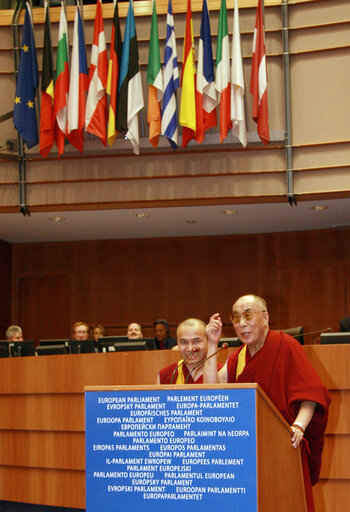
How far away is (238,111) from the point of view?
33.3 ft

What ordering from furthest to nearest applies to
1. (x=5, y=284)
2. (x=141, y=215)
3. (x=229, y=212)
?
(x=5, y=284) < (x=141, y=215) < (x=229, y=212)

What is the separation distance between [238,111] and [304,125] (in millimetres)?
964

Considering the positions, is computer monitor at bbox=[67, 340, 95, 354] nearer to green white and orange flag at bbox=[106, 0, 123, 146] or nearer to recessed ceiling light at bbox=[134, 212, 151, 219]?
green white and orange flag at bbox=[106, 0, 123, 146]

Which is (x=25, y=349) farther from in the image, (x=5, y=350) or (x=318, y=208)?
(x=318, y=208)

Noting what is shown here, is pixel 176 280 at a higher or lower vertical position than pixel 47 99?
lower

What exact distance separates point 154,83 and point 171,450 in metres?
7.19

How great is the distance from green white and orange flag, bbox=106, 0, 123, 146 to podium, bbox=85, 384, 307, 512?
6634 mm

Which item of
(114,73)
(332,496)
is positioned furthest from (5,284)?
(332,496)

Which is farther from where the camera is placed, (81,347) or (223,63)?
(223,63)

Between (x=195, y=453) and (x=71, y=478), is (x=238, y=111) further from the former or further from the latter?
(x=195, y=453)

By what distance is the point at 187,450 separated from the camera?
4066 mm

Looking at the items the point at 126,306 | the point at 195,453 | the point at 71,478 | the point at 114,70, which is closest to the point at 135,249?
the point at 126,306

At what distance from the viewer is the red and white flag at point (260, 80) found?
10.1m

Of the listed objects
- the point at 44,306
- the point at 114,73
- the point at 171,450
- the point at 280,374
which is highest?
the point at 114,73
